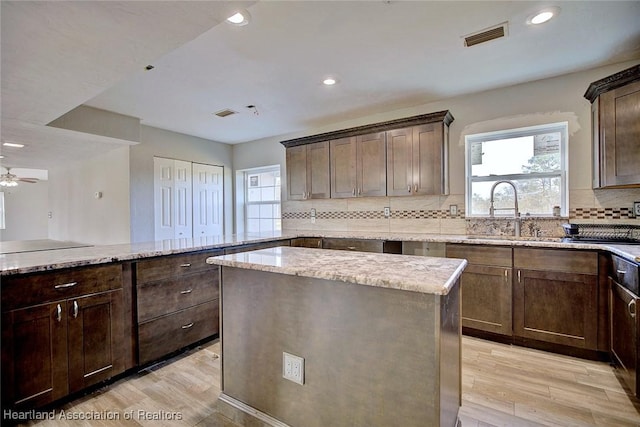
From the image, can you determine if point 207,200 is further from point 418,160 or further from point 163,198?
point 418,160

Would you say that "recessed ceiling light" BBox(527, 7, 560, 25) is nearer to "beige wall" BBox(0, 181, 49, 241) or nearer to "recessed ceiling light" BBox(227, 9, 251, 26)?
"recessed ceiling light" BBox(227, 9, 251, 26)

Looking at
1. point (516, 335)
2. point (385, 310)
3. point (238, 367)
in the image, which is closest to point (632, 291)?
point (516, 335)

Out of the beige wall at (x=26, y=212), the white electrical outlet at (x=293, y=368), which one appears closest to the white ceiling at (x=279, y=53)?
the white electrical outlet at (x=293, y=368)

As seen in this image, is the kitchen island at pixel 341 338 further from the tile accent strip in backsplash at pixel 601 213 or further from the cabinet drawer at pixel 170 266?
the tile accent strip in backsplash at pixel 601 213

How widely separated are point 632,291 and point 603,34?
6.13 ft

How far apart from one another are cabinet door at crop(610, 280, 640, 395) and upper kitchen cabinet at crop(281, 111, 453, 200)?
1.67m

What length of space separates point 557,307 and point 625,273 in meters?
0.62

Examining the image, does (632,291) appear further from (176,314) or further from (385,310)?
(176,314)

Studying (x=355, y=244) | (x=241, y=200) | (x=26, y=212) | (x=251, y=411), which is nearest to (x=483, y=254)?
(x=355, y=244)

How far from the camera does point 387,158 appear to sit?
3646 millimetres

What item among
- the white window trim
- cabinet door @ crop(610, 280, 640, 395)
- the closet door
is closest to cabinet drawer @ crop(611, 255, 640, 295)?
cabinet door @ crop(610, 280, 640, 395)

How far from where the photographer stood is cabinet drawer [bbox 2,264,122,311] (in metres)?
1.63

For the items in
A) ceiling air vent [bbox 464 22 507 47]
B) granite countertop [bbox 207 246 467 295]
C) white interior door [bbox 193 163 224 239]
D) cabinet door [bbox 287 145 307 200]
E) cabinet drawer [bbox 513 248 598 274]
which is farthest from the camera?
white interior door [bbox 193 163 224 239]

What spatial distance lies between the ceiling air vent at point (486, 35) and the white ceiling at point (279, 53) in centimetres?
5
